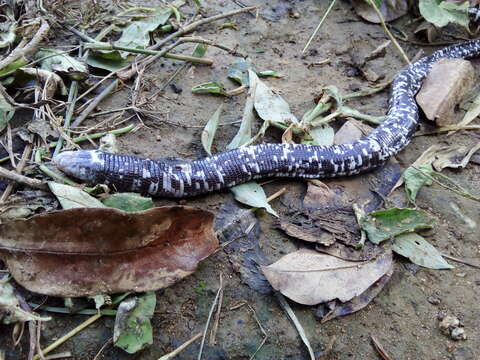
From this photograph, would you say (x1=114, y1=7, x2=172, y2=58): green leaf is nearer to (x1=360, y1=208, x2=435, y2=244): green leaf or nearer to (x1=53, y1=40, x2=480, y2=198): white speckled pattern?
(x1=53, y1=40, x2=480, y2=198): white speckled pattern

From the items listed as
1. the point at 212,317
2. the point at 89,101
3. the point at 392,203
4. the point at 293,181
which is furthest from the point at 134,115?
the point at 392,203

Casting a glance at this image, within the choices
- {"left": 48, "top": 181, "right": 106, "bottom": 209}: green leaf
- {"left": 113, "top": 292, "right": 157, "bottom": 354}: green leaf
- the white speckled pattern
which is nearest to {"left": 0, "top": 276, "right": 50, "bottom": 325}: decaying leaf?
{"left": 113, "top": 292, "right": 157, "bottom": 354}: green leaf

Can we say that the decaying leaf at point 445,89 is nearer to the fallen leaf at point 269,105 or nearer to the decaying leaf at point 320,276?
the fallen leaf at point 269,105

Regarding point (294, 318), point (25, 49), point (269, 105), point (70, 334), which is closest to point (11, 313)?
point (70, 334)

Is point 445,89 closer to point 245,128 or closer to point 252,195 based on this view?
point 245,128

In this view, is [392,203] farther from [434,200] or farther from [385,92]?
[385,92]

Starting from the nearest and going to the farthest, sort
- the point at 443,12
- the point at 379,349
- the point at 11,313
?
the point at 11,313 < the point at 379,349 < the point at 443,12
